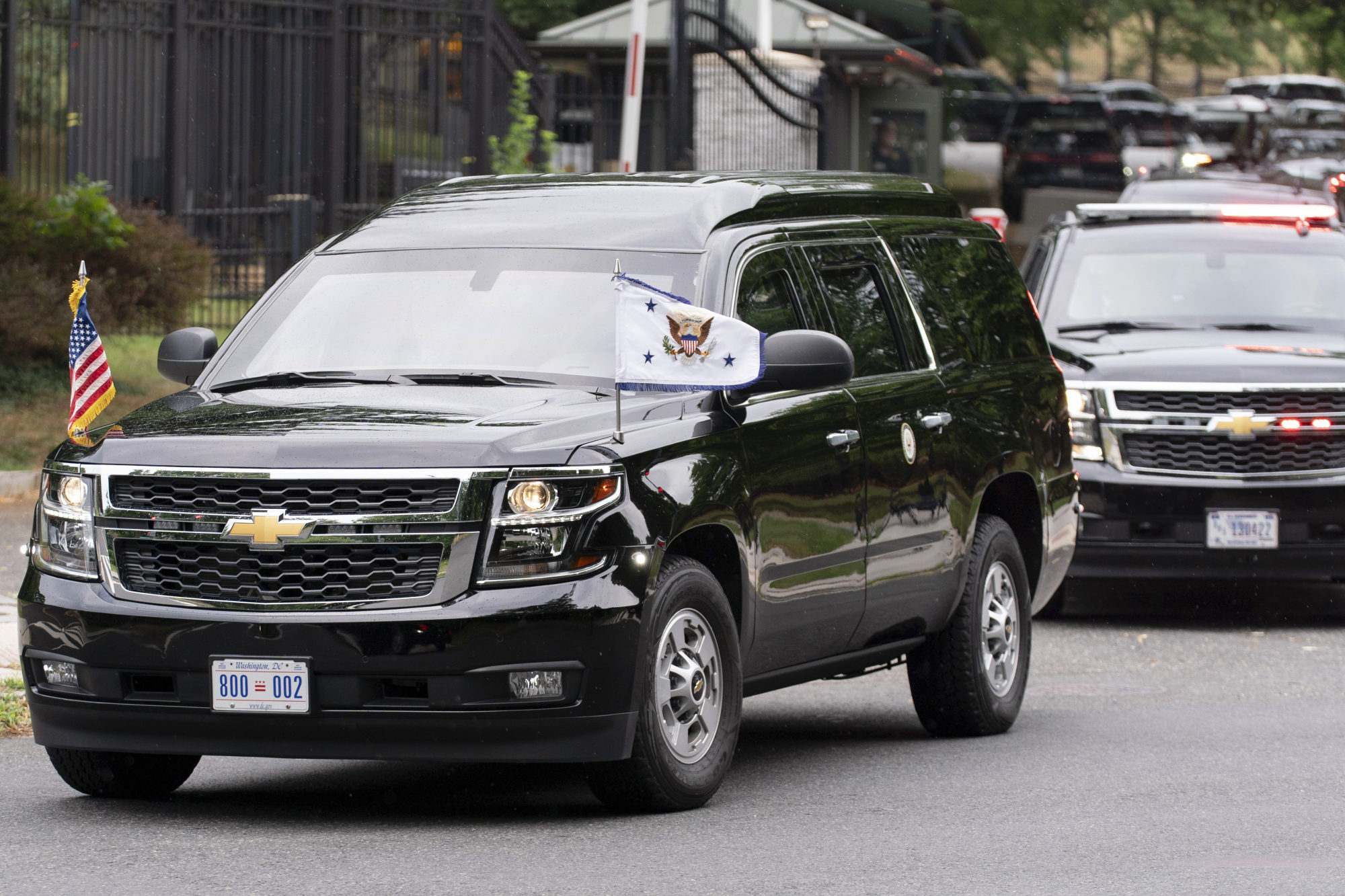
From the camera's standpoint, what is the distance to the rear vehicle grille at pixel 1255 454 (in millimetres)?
11398

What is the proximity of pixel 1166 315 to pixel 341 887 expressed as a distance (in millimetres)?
8020

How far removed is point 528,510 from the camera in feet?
Result: 20.2

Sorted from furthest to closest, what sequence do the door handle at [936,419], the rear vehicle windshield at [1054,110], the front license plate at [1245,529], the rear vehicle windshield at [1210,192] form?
the rear vehicle windshield at [1054,110], the rear vehicle windshield at [1210,192], the front license plate at [1245,529], the door handle at [936,419]

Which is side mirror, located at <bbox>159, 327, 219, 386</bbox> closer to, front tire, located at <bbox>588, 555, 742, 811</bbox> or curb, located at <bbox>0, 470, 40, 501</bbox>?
front tire, located at <bbox>588, 555, 742, 811</bbox>

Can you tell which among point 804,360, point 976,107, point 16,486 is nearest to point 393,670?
point 804,360

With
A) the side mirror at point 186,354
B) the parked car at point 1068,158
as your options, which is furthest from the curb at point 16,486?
the parked car at point 1068,158

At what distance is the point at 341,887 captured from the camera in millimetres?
5637

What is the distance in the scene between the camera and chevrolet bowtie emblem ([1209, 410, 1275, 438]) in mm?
11359

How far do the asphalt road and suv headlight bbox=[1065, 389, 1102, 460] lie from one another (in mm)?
2292

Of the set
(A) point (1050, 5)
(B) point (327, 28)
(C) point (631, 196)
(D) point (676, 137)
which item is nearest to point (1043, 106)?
(A) point (1050, 5)

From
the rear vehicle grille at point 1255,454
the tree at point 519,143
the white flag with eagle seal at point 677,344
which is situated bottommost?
the rear vehicle grille at point 1255,454

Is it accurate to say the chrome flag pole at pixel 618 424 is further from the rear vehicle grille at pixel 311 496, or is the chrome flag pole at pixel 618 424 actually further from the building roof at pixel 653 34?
the building roof at pixel 653 34

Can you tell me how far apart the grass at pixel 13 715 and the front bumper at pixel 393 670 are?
2.00 metres

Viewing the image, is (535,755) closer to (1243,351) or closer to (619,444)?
(619,444)
